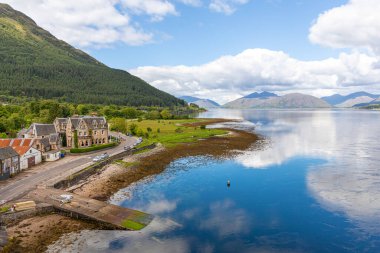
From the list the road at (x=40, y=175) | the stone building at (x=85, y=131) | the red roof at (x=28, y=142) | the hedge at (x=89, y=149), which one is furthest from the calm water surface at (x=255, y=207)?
the red roof at (x=28, y=142)

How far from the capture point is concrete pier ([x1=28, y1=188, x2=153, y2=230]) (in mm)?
45375

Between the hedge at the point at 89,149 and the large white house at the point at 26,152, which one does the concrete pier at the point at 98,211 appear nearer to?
the large white house at the point at 26,152

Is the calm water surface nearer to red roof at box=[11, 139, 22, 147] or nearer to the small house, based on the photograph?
the small house

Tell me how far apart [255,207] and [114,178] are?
119 feet

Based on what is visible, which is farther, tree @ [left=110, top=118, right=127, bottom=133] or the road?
tree @ [left=110, top=118, right=127, bottom=133]

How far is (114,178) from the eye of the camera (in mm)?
72125

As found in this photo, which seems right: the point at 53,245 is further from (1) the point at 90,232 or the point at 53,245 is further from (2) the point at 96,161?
(2) the point at 96,161

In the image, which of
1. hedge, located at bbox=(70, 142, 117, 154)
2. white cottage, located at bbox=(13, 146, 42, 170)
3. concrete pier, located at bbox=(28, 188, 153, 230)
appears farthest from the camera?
hedge, located at bbox=(70, 142, 117, 154)

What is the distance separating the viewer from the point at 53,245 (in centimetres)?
3947

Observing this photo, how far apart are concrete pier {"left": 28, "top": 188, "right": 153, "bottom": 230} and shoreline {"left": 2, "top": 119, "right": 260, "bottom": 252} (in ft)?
5.02

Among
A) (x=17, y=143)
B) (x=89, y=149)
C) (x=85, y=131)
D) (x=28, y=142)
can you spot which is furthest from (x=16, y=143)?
(x=85, y=131)

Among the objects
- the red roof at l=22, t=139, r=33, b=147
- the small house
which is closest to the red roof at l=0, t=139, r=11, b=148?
the red roof at l=22, t=139, r=33, b=147

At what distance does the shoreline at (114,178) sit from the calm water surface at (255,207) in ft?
9.19

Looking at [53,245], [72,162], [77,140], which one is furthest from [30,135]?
[53,245]
